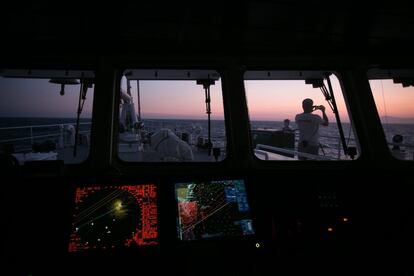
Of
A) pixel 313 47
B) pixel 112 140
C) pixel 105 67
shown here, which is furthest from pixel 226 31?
pixel 112 140

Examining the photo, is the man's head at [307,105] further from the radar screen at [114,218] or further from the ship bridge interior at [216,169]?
the radar screen at [114,218]

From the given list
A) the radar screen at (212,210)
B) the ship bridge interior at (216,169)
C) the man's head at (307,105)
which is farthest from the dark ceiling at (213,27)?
the radar screen at (212,210)

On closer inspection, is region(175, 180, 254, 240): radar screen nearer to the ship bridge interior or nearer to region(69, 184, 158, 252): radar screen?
the ship bridge interior

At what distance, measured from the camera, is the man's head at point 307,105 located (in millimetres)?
2797

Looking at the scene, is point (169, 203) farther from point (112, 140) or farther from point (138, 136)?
point (138, 136)

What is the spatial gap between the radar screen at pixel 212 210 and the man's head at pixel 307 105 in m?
1.78

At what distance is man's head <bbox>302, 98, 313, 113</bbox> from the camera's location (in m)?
2.80

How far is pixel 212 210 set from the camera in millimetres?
1373

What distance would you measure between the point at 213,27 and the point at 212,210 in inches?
51.3

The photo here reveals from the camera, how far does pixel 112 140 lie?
1.80 metres

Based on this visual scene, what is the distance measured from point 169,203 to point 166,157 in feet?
5.78

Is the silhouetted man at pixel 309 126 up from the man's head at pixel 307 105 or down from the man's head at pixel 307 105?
down

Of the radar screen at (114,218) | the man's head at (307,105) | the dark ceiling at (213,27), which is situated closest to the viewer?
the radar screen at (114,218)

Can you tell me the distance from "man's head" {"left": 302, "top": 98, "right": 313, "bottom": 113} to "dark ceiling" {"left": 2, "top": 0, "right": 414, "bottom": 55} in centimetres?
88
